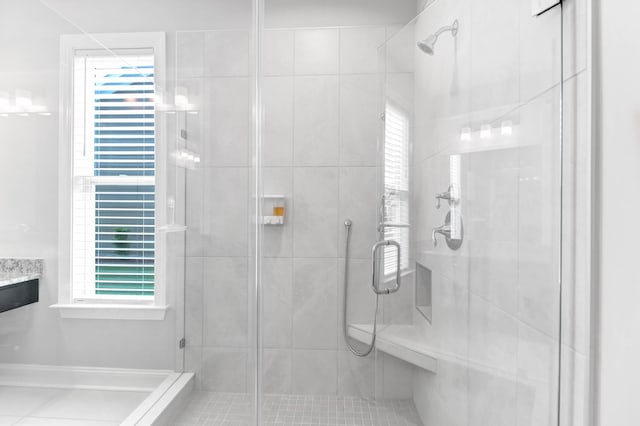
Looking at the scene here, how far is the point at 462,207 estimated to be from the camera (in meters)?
0.98

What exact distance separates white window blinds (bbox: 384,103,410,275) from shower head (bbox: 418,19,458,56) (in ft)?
0.54

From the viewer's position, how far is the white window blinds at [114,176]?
0.86 meters

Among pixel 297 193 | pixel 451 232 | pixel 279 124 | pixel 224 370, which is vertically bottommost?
pixel 224 370

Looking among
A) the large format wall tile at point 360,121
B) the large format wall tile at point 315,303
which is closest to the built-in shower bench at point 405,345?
the large format wall tile at point 315,303

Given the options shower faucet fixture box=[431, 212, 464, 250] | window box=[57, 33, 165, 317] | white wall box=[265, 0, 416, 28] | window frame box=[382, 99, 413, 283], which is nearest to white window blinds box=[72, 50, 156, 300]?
window box=[57, 33, 165, 317]

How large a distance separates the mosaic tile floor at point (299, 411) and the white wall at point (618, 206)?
458 millimetres

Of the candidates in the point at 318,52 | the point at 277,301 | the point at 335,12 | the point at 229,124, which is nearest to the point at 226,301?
the point at 277,301

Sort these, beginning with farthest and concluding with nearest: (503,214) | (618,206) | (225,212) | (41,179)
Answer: (225,212) → (503,214) → (41,179) → (618,206)

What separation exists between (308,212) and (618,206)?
66cm

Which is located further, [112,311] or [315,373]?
[315,373]

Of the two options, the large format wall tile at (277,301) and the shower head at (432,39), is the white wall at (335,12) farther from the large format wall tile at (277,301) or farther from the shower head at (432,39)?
the large format wall tile at (277,301)

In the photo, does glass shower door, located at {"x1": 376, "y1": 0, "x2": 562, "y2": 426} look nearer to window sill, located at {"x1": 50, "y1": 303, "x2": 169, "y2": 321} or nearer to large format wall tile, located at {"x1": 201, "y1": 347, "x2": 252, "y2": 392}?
large format wall tile, located at {"x1": 201, "y1": 347, "x2": 252, "y2": 392}

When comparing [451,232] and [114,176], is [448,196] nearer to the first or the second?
[451,232]

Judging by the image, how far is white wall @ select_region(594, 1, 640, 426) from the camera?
2.12 ft
